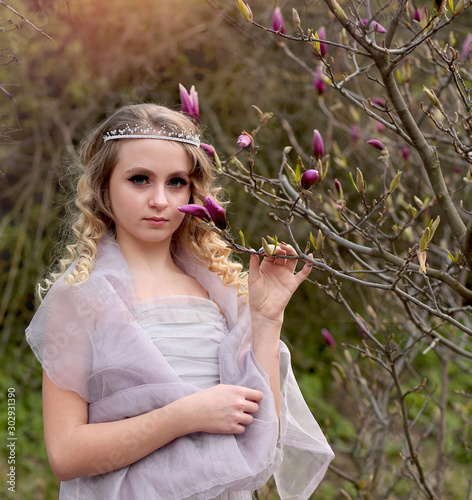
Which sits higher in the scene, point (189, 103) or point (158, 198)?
point (189, 103)

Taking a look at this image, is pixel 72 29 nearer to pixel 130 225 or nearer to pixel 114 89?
pixel 114 89

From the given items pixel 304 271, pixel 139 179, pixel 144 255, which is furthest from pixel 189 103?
pixel 304 271

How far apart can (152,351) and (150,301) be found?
0.49ft

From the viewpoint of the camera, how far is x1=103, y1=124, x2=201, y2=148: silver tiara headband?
4.58 ft

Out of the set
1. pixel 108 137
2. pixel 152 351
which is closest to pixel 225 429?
pixel 152 351

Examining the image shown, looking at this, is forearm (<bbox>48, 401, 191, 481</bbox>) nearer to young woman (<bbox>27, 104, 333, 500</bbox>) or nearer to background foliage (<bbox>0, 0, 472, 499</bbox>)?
young woman (<bbox>27, 104, 333, 500</bbox>)

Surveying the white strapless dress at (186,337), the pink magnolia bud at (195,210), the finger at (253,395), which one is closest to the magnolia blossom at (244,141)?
the pink magnolia bud at (195,210)

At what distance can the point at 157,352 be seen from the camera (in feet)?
4.11

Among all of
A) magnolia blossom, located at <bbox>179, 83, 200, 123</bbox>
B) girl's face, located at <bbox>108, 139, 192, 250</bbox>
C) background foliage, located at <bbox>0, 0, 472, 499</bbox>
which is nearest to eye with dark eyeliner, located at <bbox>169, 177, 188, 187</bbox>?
girl's face, located at <bbox>108, 139, 192, 250</bbox>

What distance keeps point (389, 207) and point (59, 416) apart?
48.2 inches

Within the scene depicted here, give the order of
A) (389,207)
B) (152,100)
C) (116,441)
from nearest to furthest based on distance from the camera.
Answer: (116,441)
(389,207)
(152,100)

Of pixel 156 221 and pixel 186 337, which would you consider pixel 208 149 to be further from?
pixel 186 337

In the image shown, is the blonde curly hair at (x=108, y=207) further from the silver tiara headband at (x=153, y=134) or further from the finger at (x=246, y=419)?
the finger at (x=246, y=419)

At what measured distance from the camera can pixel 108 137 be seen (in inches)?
56.9
